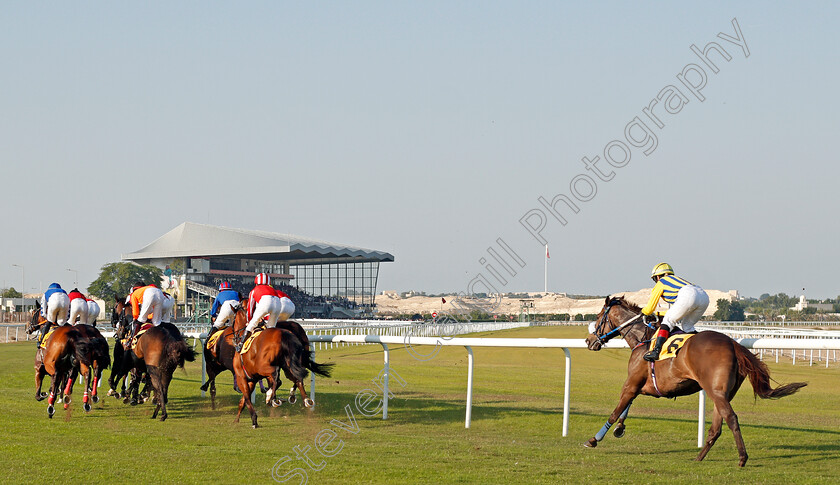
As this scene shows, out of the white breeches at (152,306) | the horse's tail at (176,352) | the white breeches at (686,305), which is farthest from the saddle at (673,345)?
the white breeches at (152,306)

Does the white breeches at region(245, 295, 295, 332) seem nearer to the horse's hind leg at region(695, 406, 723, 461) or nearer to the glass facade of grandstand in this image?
the horse's hind leg at region(695, 406, 723, 461)

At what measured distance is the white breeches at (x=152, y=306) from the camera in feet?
36.0

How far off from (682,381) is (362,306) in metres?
80.5

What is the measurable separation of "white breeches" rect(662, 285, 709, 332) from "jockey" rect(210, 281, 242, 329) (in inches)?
234

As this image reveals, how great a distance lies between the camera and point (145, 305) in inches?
432

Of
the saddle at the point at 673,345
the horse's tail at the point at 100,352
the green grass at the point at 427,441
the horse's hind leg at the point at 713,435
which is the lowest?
the green grass at the point at 427,441

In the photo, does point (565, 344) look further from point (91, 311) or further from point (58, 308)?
point (91, 311)

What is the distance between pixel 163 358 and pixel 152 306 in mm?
1121

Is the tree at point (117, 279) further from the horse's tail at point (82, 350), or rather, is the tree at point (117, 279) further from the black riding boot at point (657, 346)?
the black riding boot at point (657, 346)

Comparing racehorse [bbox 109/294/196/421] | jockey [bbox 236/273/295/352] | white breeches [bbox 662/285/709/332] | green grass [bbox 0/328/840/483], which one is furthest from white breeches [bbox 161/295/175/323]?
white breeches [bbox 662/285/709/332]

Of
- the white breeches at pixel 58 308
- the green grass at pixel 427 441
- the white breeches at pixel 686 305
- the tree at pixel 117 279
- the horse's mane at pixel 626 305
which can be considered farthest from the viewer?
Result: the tree at pixel 117 279

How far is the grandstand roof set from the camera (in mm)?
79562

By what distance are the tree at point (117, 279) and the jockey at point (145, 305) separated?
2621 inches

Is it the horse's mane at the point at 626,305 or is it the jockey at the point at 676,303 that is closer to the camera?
the jockey at the point at 676,303
